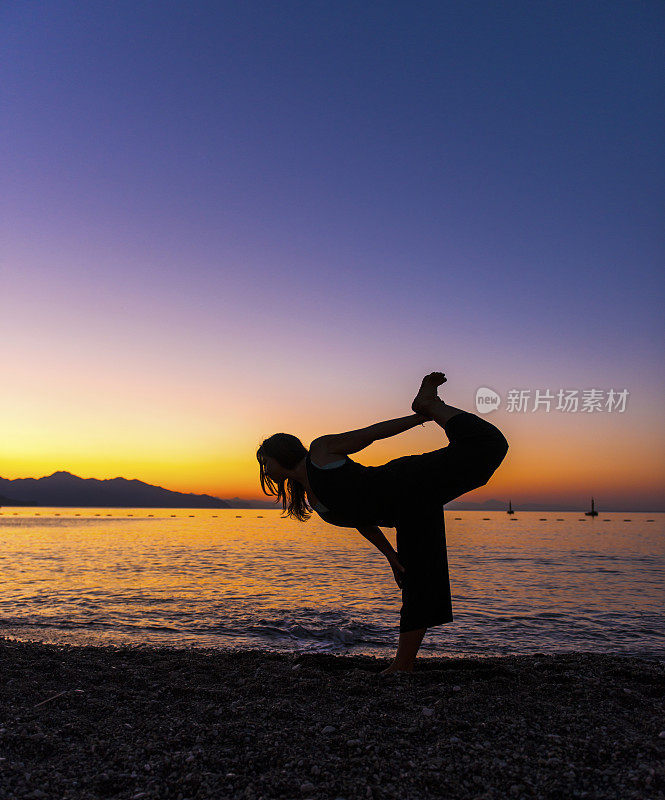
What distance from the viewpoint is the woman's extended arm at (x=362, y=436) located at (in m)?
4.84

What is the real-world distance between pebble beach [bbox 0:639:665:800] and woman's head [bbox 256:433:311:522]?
73.2 inches

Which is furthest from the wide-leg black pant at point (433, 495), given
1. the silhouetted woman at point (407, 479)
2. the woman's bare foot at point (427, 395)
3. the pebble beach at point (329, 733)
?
the pebble beach at point (329, 733)

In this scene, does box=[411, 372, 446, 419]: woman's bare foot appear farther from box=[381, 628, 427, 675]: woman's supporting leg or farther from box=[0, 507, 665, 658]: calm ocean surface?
box=[0, 507, 665, 658]: calm ocean surface

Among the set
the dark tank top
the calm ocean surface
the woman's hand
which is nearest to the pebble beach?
the woman's hand

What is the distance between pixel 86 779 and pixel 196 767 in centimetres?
69

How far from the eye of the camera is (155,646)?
9.29 meters

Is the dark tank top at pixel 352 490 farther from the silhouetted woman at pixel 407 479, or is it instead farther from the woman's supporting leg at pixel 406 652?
the woman's supporting leg at pixel 406 652

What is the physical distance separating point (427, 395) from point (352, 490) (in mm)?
1150

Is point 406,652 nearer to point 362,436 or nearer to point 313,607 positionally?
point 362,436

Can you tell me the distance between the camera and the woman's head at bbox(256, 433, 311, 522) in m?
5.38

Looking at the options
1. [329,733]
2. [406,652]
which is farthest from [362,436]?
[406,652]

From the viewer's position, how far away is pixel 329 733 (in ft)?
13.6

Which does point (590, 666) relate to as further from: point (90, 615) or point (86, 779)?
point (90, 615)

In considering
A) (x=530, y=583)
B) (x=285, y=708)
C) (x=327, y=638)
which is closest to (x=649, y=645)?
(x=327, y=638)
